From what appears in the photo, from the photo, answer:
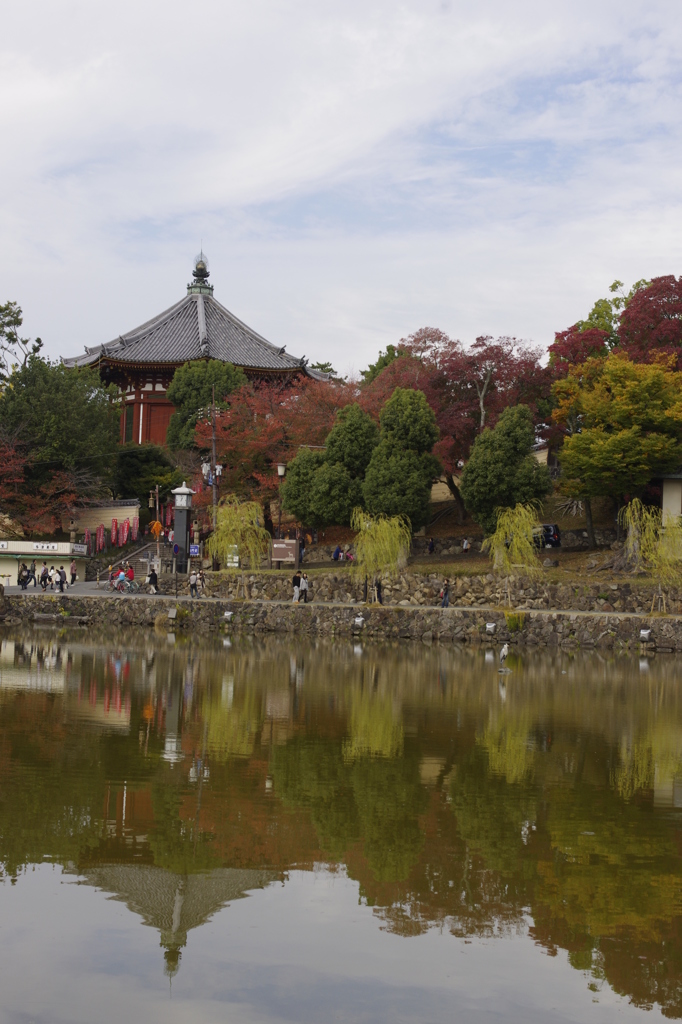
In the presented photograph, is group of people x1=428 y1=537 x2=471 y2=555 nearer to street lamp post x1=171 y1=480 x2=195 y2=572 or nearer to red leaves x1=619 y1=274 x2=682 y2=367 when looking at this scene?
red leaves x1=619 y1=274 x2=682 y2=367

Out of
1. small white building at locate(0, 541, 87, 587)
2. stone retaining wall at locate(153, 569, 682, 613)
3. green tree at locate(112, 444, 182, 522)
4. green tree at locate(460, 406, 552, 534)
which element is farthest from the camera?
green tree at locate(112, 444, 182, 522)

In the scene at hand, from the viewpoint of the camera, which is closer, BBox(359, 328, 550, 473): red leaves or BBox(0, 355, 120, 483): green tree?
BBox(359, 328, 550, 473): red leaves

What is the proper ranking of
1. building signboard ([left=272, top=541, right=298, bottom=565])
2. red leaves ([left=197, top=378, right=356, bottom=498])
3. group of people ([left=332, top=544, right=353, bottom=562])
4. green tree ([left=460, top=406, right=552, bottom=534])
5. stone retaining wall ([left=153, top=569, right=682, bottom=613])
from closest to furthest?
stone retaining wall ([left=153, top=569, right=682, bottom=613]) → green tree ([left=460, top=406, right=552, bottom=534]) → building signboard ([left=272, top=541, right=298, bottom=565]) → group of people ([left=332, top=544, right=353, bottom=562]) → red leaves ([left=197, top=378, right=356, bottom=498])

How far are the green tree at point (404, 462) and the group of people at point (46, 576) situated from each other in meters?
13.5

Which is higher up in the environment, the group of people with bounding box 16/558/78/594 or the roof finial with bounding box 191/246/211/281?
the roof finial with bounding box 191/246/211/281

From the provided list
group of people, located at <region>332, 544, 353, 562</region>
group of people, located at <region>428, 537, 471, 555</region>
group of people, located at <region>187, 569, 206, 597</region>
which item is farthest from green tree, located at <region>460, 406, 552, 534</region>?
group of people, located at <region>187, 569, 206, 597</region>

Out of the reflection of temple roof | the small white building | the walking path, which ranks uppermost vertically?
the small white building

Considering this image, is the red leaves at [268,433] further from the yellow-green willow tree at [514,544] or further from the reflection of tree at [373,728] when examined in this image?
the reflection of tree at [373,728]

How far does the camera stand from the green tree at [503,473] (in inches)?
1516

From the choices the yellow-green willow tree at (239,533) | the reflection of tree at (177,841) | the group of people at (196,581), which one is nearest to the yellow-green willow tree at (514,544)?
the yellow-green willow tree at (239,533)

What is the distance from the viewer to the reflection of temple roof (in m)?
7.75

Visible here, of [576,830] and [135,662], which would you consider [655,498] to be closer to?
[135,662]

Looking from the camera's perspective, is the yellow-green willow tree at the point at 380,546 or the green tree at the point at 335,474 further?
the green tree at the point at 335,474

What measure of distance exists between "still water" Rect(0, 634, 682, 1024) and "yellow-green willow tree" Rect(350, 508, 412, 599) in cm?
1968
